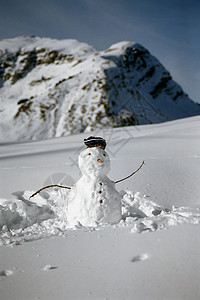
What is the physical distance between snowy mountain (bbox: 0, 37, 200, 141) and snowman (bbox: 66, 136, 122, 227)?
38.1ft

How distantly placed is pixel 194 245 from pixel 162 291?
263mm

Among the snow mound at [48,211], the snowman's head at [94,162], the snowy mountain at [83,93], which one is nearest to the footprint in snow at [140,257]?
the snow mound at [48,211]

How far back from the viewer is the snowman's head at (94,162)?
152 cm

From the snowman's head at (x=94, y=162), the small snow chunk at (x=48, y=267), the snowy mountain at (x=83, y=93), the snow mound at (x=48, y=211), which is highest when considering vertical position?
the snowy mountain at (x=83, y=93)

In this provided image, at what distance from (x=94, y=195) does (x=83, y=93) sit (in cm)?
1612

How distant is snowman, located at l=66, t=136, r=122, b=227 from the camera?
4.76 feet

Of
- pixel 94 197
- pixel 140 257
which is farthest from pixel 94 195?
pixel 140 257

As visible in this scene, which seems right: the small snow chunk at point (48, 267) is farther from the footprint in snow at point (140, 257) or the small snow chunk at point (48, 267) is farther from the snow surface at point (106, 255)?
the footprint in snow at point (140, 257)

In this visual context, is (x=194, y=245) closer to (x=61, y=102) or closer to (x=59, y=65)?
(x=61, y=102)

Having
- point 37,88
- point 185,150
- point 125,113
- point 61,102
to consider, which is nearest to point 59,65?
point 37,88

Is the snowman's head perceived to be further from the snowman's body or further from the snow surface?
the snow surface

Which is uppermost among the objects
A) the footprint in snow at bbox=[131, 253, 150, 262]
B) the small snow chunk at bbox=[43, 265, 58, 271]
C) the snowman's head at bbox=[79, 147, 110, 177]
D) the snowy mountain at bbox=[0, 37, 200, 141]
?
the snowy mountain at bbox=[0, 37, 200, 141]

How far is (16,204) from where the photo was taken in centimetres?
179

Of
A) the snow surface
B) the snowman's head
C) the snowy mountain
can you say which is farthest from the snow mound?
the snowy mountain
